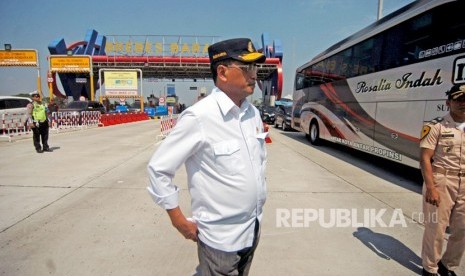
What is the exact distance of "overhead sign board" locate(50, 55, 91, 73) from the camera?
32875mm

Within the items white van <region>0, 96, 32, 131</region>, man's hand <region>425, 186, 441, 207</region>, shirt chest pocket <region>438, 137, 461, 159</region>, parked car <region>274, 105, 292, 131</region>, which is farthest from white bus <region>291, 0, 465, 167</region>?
white van <region>0, 96, 32, 131</region>

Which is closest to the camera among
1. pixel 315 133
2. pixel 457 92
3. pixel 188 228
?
pixel 188 228

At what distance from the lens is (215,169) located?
1.51 meters

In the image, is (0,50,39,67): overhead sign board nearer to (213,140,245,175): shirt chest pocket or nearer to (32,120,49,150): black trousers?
(32,120,49,150): black trousers

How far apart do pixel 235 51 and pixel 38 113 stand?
9.38 metres

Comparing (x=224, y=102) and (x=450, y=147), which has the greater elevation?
(x=224, y=102)

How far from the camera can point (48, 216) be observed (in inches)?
156

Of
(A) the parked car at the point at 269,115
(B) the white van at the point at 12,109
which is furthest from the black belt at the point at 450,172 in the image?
(A) the parked car at the point at 269,115

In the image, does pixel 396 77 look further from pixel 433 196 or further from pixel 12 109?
pixel 12 109

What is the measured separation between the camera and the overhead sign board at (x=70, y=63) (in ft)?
108

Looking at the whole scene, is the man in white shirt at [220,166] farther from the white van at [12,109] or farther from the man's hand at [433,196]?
the white van at [12,109]

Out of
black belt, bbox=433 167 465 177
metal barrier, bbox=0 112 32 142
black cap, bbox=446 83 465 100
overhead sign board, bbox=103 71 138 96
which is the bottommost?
metal barrier, bbox=0 112 32 142

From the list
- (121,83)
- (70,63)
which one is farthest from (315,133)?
(70,63)

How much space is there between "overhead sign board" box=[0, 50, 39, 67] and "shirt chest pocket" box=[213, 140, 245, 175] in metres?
37.9
